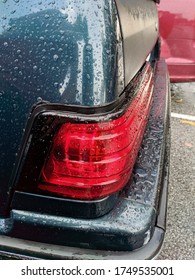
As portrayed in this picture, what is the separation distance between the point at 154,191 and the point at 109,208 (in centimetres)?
21

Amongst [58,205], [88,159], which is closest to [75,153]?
[88,159]

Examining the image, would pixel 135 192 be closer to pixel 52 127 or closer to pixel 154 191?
pixel 154 191

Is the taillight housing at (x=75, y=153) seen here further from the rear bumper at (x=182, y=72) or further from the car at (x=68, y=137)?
the rear bumper at (x=182, y=72)

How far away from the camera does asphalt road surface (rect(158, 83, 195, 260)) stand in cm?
223

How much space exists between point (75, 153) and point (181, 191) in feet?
5.82

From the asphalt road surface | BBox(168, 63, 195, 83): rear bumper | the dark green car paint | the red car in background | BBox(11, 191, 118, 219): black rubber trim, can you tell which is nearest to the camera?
the dark green car paint

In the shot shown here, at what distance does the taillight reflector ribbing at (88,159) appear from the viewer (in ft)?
3.75

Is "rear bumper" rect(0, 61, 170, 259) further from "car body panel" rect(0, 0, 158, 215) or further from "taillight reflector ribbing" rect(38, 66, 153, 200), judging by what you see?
"car body panel" rect(0, 0, 158, 215)

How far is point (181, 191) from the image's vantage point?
2758 millimetres

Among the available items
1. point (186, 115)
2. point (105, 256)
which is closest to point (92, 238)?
point (105, 256)

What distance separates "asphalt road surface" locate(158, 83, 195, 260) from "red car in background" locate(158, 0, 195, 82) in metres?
0.47

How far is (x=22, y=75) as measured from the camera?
3.69 feet

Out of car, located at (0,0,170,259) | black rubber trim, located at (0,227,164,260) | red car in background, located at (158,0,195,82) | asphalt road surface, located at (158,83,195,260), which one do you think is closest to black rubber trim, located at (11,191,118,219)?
car, located at (0,0,170,259)

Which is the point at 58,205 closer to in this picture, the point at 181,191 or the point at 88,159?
the point at 88,159
